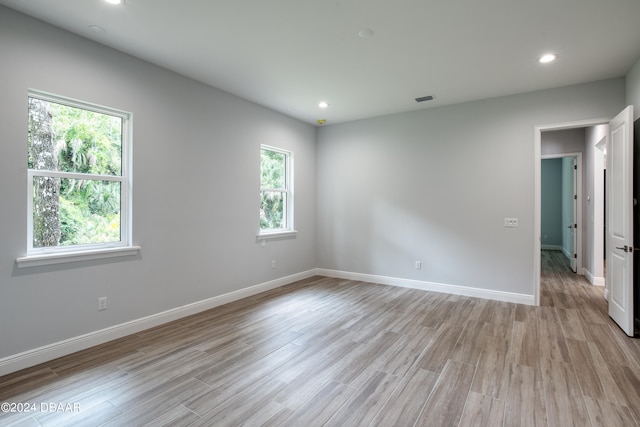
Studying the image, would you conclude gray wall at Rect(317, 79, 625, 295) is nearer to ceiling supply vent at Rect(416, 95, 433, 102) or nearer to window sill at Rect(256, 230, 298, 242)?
ceiling supply vent at Rect(416, 95, 433, 102)

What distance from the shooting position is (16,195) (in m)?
2.57

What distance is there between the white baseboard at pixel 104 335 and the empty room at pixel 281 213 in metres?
0.02

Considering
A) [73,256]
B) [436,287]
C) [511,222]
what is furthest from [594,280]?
[73,256]

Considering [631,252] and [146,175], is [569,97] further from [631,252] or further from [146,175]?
[146,175]

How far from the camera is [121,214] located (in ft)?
10.8

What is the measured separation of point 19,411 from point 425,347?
122 inches

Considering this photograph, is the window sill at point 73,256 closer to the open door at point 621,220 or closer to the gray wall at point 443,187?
the gray wall at point 443,187

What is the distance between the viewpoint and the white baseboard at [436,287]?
4.41 metres

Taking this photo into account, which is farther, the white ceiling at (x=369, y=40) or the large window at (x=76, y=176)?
the large window at (x=76, y=176)

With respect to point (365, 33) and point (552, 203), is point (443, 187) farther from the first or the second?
point (552, 203)

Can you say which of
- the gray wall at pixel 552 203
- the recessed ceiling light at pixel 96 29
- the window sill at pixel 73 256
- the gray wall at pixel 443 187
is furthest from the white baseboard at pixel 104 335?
the gray wall at pixel 552 203

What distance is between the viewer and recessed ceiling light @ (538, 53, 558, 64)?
3.28m

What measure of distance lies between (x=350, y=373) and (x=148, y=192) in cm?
275

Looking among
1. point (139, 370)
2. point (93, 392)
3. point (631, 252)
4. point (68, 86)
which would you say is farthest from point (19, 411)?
point (631, 252)
